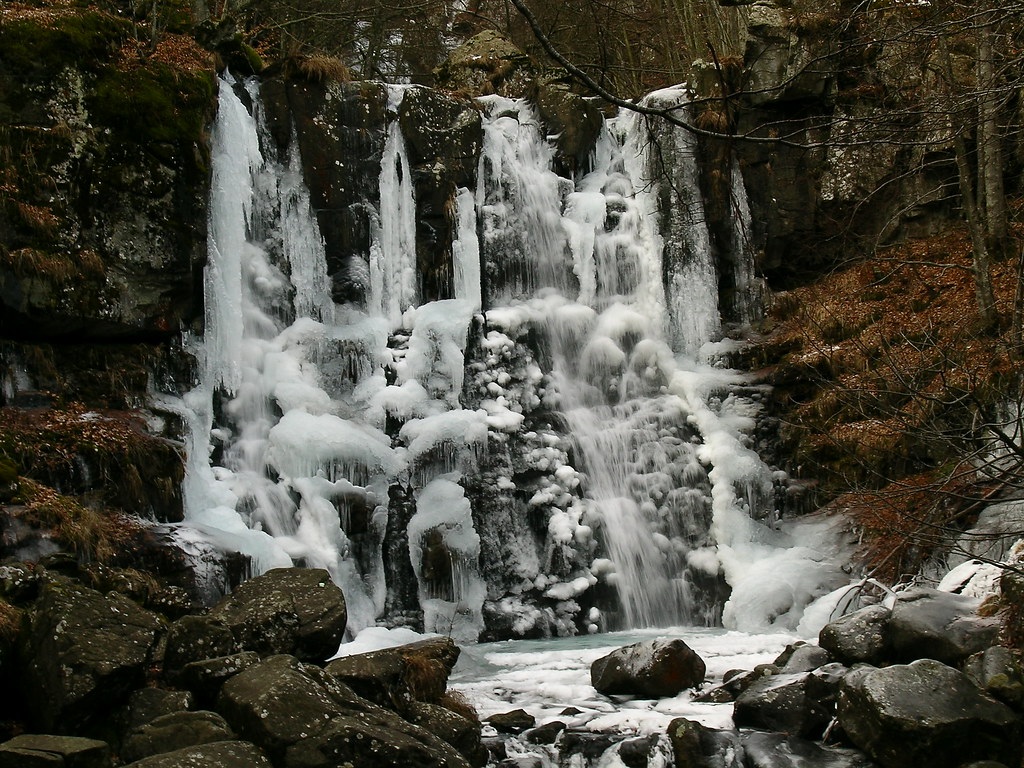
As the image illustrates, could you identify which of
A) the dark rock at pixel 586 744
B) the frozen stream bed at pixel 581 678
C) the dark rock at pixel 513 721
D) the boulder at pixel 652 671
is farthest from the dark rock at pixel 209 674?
the boulder at pixel 652 671

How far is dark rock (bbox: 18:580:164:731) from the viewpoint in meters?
4.72

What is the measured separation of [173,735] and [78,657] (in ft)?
2.46

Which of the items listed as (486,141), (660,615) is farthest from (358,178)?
(660,615)

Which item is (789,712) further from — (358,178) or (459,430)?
(358,178)

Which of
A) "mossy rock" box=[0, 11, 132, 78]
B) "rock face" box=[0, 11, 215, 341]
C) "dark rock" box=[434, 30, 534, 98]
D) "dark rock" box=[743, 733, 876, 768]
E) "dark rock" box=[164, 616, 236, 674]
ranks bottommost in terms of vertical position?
→ "dark rock" box=[743, 733, 876, 768]

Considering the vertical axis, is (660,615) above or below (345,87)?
below

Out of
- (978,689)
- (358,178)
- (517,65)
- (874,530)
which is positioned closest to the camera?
(978,689)

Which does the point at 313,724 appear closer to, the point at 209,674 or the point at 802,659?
the point at 209,674

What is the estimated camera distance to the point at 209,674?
16.5ft

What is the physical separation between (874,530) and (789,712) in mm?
Answer: 4273

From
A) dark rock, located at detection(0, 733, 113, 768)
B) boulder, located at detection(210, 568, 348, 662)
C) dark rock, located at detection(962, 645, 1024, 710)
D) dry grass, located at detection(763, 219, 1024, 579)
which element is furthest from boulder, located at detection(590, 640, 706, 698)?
dark rock, located at detection(0, 733, 113, 768)

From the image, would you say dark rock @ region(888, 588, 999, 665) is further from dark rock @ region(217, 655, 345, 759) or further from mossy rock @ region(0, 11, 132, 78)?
mossy rock @ region(0, 11, 132, 78)

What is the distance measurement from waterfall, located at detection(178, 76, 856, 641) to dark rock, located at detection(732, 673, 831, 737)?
10.9ft

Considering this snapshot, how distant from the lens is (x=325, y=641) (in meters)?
5.78
